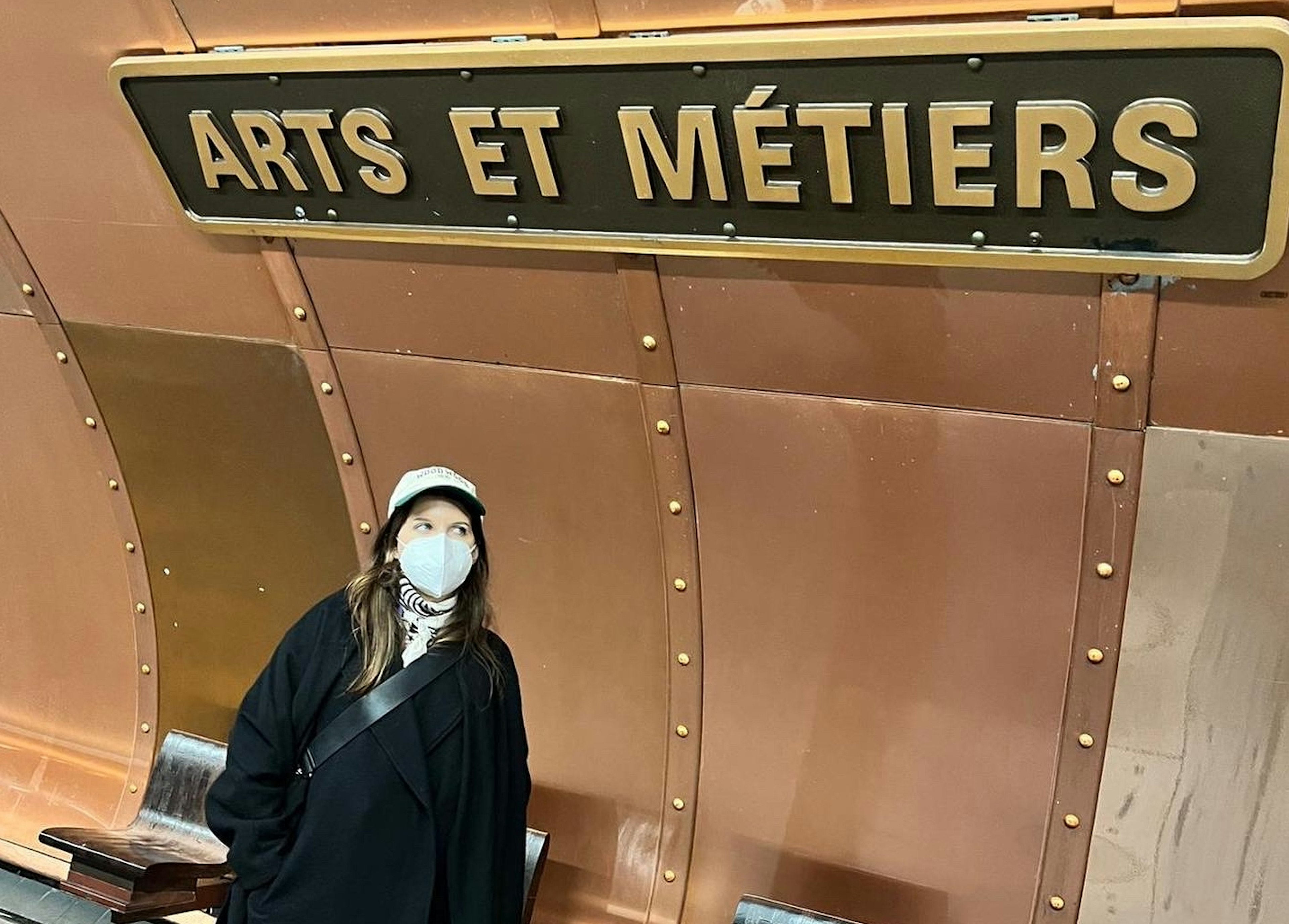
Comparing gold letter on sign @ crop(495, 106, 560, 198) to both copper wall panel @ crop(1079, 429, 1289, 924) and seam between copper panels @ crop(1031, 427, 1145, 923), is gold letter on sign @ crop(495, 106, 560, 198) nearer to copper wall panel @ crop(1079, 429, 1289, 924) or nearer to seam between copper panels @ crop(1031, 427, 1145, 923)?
seam between copper panels @ crop(1031, 427, 1145, 923)

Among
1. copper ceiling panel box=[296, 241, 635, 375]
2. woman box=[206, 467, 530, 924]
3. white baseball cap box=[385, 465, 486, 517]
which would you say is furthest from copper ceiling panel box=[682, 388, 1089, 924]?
woman box=[206, 467, 530, 924]

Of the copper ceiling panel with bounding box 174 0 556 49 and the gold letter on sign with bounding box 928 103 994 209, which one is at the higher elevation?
the copper ceiling panel with bounding box 174 0 556 49

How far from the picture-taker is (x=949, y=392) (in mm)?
2342

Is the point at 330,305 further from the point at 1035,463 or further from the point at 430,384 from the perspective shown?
the point at 1035,463

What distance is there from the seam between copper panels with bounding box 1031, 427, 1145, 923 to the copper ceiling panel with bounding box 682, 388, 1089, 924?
0.09ft

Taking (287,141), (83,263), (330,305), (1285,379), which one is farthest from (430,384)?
(1285,379)

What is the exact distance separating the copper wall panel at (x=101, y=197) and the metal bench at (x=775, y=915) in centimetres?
194

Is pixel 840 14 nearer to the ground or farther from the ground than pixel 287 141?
farther from the ground

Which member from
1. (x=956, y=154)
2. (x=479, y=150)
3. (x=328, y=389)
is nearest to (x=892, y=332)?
(x=956, y=154)

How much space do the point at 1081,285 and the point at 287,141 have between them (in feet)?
5.57

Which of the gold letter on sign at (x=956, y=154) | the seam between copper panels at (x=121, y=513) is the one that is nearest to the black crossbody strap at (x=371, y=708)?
the gold letter on sign at (x=956, y=154)

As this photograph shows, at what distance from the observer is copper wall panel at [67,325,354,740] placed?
10.5 ft

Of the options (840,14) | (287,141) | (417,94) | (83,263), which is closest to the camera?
(840,14)

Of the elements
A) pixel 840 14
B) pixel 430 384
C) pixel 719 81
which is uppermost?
Result: pixel 840 14
